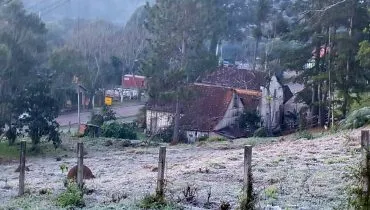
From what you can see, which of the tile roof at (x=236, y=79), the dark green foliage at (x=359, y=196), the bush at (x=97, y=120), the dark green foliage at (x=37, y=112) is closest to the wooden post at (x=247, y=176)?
the dark green foliage at (x=359, y=196)

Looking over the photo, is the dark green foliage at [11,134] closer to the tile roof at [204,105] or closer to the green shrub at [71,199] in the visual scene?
the tile roof at [204,105]

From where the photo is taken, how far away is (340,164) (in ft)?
45.0

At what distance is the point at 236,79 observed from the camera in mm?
43719

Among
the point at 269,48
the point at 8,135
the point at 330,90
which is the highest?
the point at 269,48

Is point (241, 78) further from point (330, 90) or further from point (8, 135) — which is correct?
point (8, 135)

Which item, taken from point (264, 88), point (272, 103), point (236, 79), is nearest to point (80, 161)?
point (272, 103)

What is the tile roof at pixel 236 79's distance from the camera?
4300 cm

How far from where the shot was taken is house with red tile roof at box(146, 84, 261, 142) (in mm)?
36812

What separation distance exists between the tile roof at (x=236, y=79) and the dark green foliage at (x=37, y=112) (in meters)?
16.2

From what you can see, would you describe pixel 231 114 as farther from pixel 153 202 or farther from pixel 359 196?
pixel 359 196

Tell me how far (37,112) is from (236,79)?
18.2 meters

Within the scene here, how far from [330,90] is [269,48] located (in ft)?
47.5

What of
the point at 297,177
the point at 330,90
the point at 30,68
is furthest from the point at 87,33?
the point at 297,177

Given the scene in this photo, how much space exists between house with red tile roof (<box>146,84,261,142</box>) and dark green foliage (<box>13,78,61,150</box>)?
9162 millimetres
